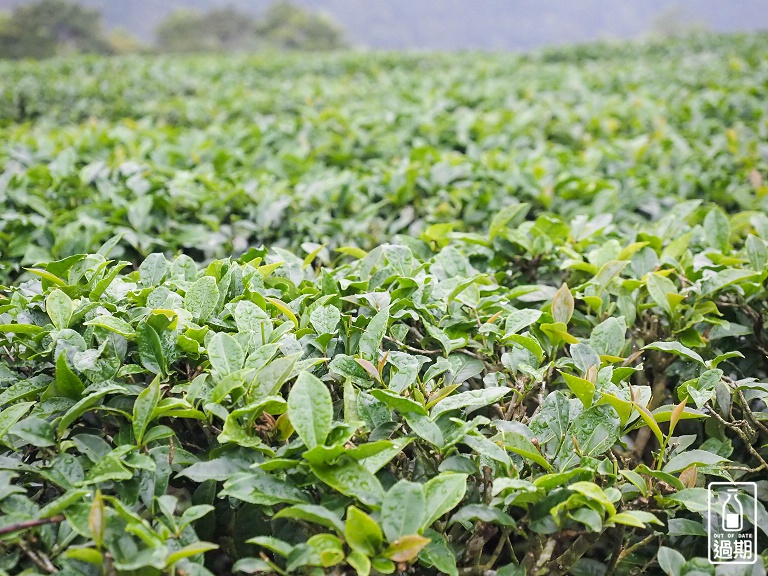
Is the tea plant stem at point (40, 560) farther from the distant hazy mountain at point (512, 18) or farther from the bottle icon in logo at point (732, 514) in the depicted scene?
the distant hazy mountain at point (512, 18)

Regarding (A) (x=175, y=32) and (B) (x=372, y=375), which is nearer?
(B) (x=372, y=375)

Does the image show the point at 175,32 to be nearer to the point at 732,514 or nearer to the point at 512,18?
the point at 512,18

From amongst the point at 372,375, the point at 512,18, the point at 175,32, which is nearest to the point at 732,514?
the point at 372,375

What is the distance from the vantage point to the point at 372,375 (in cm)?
121

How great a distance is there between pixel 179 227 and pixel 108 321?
1.17 metres

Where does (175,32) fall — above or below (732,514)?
above

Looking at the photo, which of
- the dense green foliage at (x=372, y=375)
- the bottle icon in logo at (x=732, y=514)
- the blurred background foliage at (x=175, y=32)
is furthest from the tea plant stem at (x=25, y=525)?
the blurred background foliage at (x=175, y=32)

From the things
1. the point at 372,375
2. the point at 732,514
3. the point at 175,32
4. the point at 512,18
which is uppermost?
the point at 512,18

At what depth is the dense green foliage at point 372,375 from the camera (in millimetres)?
986

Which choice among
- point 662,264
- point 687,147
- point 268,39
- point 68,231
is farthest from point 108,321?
point 268,39

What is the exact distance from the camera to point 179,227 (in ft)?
7.59

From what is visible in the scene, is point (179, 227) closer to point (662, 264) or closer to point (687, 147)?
point (662, 264)

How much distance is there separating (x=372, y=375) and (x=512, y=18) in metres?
61.7

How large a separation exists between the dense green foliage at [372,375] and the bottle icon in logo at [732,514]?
39 millimetres
